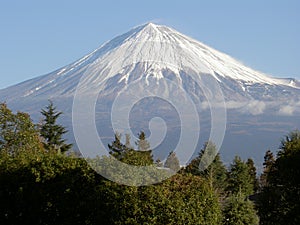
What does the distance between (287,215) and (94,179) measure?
5699 millimetres

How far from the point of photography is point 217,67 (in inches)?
3233

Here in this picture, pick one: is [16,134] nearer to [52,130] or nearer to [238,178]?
[52,130]

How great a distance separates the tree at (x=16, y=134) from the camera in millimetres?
24344

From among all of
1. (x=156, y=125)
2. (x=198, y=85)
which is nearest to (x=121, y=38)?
(x=198, y=85)

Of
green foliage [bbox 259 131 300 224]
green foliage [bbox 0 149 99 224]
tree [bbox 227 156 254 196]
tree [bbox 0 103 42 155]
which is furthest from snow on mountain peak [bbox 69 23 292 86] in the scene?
green foliage [bbox 259 131 300 224]

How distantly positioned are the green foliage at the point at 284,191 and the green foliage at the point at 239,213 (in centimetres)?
402

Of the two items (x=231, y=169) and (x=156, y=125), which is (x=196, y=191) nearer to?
(x=156, y=125)

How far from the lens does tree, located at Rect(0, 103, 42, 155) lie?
24344 millimetres

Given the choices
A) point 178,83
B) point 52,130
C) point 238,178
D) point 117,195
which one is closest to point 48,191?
point 117,195

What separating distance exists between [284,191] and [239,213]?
5197 millimetres

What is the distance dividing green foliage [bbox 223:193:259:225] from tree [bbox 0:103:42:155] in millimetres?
7675

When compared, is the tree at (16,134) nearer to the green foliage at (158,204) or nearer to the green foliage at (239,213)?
the green foliage at (239,213)

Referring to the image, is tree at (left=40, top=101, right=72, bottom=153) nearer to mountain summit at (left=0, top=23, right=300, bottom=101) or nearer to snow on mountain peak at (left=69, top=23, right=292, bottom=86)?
mountain summit at (left=0, top=23, right=300, bottom=101)

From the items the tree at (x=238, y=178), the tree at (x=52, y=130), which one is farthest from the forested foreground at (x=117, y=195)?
the tree at (x=52, y=130)
